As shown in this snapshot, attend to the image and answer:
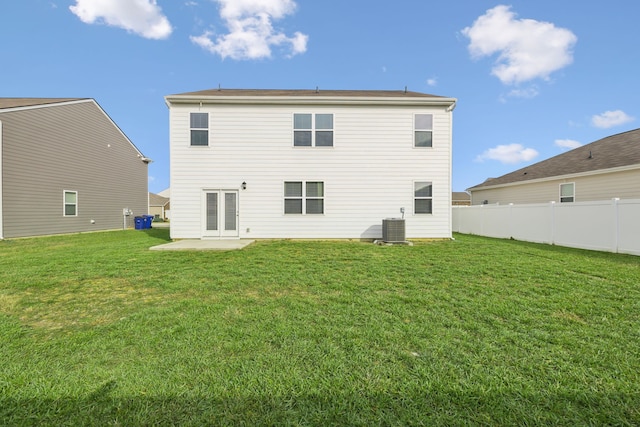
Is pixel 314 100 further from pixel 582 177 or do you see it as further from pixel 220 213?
pixel 582 177

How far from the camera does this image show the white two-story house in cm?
965

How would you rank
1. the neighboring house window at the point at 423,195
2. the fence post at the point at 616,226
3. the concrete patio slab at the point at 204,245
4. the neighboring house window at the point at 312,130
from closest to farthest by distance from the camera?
the fence post at the point at 616,226 → the concrete patio slab at the point at 204,245 → the neighboring house window at the point at 312,130 → the neighboring house window at the point at 423,195

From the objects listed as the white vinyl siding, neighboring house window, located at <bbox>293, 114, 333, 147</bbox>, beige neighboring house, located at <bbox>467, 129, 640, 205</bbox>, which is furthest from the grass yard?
beige neighboring house, located at <bbox>467, 129, 640, 205</bbox>

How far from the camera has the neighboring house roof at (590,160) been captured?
10.6 metres

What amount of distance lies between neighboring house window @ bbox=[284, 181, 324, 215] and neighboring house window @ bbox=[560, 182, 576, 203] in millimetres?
11657

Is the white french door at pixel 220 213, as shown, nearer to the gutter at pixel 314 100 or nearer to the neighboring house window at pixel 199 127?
the neighboring house window at pixel 199 127

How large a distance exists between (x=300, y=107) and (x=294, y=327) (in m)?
8.73

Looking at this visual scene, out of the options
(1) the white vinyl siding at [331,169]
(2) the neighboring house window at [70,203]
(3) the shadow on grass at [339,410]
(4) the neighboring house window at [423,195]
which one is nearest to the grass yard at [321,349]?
(3) the shadow on grass at [339,410]

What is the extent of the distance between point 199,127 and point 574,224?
1293 centimetres

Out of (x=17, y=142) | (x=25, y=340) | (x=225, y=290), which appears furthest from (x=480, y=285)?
(x=17, y=142)

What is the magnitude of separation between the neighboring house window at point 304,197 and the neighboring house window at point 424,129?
13.5 ft

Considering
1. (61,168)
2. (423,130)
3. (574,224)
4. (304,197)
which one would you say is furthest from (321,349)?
(61,168)

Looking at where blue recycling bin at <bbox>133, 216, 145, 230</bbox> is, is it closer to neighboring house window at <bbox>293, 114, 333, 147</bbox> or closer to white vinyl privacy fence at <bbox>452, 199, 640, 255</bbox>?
neighboring house window at <bbox>293, 114, 333, 147</bbox>

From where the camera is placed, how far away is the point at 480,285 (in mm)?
4227
